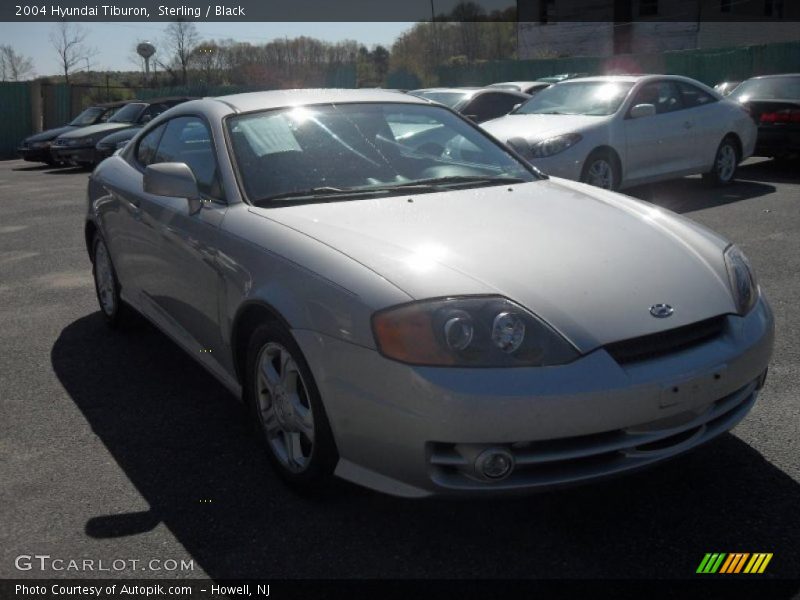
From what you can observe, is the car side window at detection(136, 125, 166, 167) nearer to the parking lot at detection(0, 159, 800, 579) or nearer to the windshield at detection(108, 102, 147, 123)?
the parking lot at detection(0, 159, 800, 579)

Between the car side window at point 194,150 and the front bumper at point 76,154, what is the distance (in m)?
14.1

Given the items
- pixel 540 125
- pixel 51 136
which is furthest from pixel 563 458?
pixel 51 136

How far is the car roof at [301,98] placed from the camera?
425 cm

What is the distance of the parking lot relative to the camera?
2.79m

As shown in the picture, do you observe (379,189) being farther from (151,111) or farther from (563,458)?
(151,111)

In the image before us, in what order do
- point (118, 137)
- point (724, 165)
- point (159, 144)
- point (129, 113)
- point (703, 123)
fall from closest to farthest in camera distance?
point (159, 144) → point (703, 123) → point (724, 165) → point (118, 137) → point (129, 113)

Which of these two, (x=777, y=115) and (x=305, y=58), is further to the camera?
(x=305, y=58)

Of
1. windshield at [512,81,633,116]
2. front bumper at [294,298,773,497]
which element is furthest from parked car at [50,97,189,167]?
front bumper at [294,298,773,497]

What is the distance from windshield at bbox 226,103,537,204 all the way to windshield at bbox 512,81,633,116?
579 centimetres

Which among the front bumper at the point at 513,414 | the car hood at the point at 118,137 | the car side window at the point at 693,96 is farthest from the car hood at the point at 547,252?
the car hood at the point at 118,137

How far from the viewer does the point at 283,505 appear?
10.5 ft

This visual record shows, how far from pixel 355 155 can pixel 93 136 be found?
51.7 ft

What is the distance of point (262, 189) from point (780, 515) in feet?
7.68

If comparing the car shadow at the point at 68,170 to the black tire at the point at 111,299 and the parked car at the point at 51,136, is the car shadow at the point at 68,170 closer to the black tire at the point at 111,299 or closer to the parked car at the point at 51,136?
the parked car at the point at 51,136
